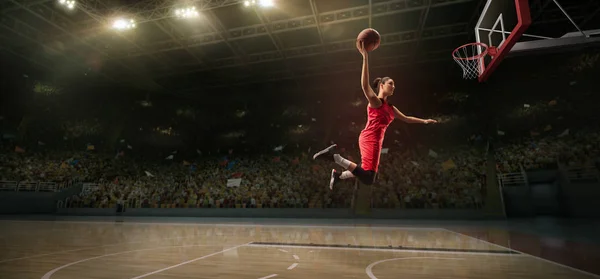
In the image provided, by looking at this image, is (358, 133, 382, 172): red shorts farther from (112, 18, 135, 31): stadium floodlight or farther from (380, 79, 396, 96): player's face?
(112, 18, 135, 31): stadium floodlight

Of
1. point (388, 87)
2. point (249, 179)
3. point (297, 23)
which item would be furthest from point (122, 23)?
point (388, 87)

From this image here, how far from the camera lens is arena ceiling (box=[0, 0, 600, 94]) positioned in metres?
11.9

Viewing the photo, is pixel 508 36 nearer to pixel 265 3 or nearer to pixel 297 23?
pixel 265 3

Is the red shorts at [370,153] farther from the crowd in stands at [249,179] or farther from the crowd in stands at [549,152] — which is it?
the crowd in stands at [549,152]

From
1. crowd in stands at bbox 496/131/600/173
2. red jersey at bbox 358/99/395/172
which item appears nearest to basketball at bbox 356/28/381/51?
red jersey at bbox 358/99/395/172

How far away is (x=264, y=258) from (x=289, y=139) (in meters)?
15.0

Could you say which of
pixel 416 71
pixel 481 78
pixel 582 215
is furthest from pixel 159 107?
pixel 582 215

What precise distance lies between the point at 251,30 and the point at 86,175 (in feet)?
43.9

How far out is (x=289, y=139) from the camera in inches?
798

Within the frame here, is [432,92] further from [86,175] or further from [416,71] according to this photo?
[86,175]

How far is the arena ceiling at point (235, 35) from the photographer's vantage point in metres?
11.9

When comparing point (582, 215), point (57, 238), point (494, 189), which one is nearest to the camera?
point (57, 238)

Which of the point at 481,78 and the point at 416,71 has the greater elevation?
the point at 416,71

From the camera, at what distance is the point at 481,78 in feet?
20.3
